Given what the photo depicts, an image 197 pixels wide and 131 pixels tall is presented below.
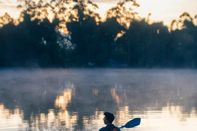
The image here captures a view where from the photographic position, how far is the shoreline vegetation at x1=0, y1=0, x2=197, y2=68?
241ft

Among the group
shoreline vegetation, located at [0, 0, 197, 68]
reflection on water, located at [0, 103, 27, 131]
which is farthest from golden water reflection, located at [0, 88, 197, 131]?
shoreline vegetation, located at [0, 0, 197, 68]

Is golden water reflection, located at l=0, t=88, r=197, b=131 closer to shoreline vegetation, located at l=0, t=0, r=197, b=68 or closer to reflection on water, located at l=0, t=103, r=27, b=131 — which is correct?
reflection on water, located at l=0, t=103, r=27, b=131

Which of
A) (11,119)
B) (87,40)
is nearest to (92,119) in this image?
(11,119)

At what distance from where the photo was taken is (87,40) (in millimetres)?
75000

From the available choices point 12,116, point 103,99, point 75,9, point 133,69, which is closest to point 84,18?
point 75,9

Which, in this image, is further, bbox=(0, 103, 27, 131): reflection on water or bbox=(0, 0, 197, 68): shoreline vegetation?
bbox=(0, 0, 197, 68): shoreline vegetation

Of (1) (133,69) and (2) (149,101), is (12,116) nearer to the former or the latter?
(2) (149,101)

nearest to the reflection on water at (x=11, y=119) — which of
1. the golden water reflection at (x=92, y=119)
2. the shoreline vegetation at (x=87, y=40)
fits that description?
the golden water reflection at (x=92, y=119)

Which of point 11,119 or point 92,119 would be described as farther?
point 11,119

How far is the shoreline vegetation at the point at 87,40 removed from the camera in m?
73.3

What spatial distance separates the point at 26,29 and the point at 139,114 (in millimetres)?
53884

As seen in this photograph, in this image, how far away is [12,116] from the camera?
68.8 feet

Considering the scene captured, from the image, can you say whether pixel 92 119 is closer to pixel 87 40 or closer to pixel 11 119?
pixel 11 119

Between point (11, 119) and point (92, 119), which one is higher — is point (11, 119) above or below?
below
